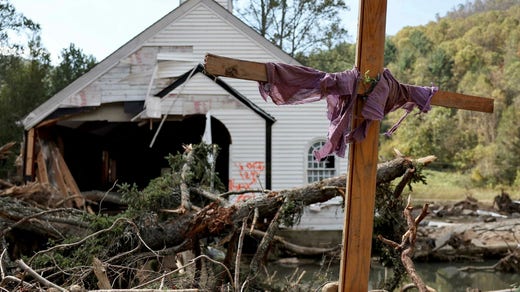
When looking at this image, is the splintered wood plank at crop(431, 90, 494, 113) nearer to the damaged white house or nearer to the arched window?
the damaged white house

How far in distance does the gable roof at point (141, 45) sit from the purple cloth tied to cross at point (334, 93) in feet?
47.2

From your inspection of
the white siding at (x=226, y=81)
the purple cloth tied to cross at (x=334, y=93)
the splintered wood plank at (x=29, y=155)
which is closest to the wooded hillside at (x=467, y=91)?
the white siding at (x=226, y=81)

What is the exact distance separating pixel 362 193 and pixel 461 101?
1.23m

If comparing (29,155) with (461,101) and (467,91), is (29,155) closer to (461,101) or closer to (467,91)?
(461,101)

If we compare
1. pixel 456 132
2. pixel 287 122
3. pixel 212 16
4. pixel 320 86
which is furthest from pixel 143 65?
pixel 456 132

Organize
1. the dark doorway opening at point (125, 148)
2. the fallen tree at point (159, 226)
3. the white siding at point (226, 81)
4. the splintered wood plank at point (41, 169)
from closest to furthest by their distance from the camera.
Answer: the fallen tree at point (159, 226)
the splintered wood plank at point (41, 169)
the white siding at point (226, 81)
the dark doorway opening at point (125, 148)

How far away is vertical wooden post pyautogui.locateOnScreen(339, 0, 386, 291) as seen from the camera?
3.76 meters

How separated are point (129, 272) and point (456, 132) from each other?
2016 inches

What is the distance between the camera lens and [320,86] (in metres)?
3.73

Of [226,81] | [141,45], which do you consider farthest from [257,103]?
[141,45]

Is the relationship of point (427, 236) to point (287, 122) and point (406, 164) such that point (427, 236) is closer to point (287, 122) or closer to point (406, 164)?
point (287, 122)

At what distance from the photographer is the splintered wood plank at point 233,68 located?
322 cm

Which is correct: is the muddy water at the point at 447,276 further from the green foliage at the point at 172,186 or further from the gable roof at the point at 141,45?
the gable roof at the point at 141,45

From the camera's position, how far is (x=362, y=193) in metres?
3.79
